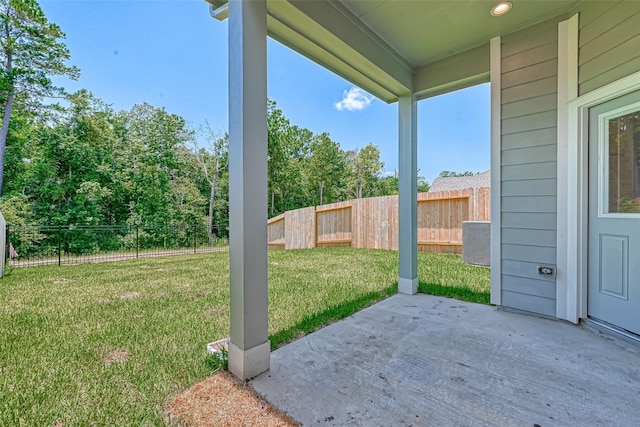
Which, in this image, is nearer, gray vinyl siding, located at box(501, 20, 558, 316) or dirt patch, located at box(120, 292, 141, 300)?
gray vinyl siding, located at box(501, 20, 558, 316)

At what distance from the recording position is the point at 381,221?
7.74 meters

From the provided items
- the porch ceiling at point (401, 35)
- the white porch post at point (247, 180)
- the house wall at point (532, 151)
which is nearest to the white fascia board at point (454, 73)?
the porch ceiling at point (401, 35)

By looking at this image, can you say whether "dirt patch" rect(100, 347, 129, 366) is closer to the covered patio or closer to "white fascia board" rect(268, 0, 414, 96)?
the covered patio

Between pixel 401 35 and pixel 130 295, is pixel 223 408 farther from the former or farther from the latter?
pixel 401 35

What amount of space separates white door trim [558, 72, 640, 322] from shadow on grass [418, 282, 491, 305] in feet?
2.62

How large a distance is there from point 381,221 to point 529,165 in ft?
16.7

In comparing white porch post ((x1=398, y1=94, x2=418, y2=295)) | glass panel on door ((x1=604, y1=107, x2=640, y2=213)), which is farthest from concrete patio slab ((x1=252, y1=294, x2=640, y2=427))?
glass panel on door ((x1=604, y1=107, x2=640, y2=213))

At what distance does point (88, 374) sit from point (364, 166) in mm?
20419

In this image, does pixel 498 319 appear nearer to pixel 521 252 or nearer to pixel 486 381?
pixel 521 252

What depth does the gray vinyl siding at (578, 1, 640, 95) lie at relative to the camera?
1992 millimetres

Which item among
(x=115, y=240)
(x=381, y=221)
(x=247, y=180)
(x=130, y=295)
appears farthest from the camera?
(x=115, y=240)

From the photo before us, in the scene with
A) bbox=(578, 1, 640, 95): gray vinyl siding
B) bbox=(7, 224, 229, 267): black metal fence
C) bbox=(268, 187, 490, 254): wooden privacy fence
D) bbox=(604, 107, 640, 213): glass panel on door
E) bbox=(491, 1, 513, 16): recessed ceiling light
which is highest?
bbox=(491, 1, 513, 16): recessed ceiling light

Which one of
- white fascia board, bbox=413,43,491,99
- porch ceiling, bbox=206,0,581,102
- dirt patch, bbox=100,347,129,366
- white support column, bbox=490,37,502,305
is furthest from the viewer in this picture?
white fascia board, bbox=413,43,491,99

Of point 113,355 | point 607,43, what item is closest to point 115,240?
point 113,355
